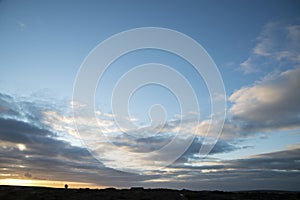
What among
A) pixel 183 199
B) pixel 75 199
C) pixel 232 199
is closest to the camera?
pixel 75 199

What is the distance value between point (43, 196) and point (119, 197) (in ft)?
55.1

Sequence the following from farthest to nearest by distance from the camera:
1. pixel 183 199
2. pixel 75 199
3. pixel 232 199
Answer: pixel 232 199, pixel 183 199, pixel 75 199

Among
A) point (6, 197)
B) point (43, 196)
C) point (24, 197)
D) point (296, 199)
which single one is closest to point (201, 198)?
point (296, 199)

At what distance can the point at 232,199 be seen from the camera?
62531mm

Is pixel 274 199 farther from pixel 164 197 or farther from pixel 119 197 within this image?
pixel 119 197

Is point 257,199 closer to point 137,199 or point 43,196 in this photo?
point 137,199

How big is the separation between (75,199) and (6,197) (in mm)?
15673

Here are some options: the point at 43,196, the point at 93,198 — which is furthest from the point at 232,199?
the point at 43,196

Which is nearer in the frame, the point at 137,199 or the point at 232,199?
the point at 137,199

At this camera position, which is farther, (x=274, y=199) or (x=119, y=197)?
(x=274, y=199)

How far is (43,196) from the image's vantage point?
185ft

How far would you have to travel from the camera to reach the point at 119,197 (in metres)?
57.8

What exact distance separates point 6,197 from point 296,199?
69.9 m

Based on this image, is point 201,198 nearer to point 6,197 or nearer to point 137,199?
point 137,199
